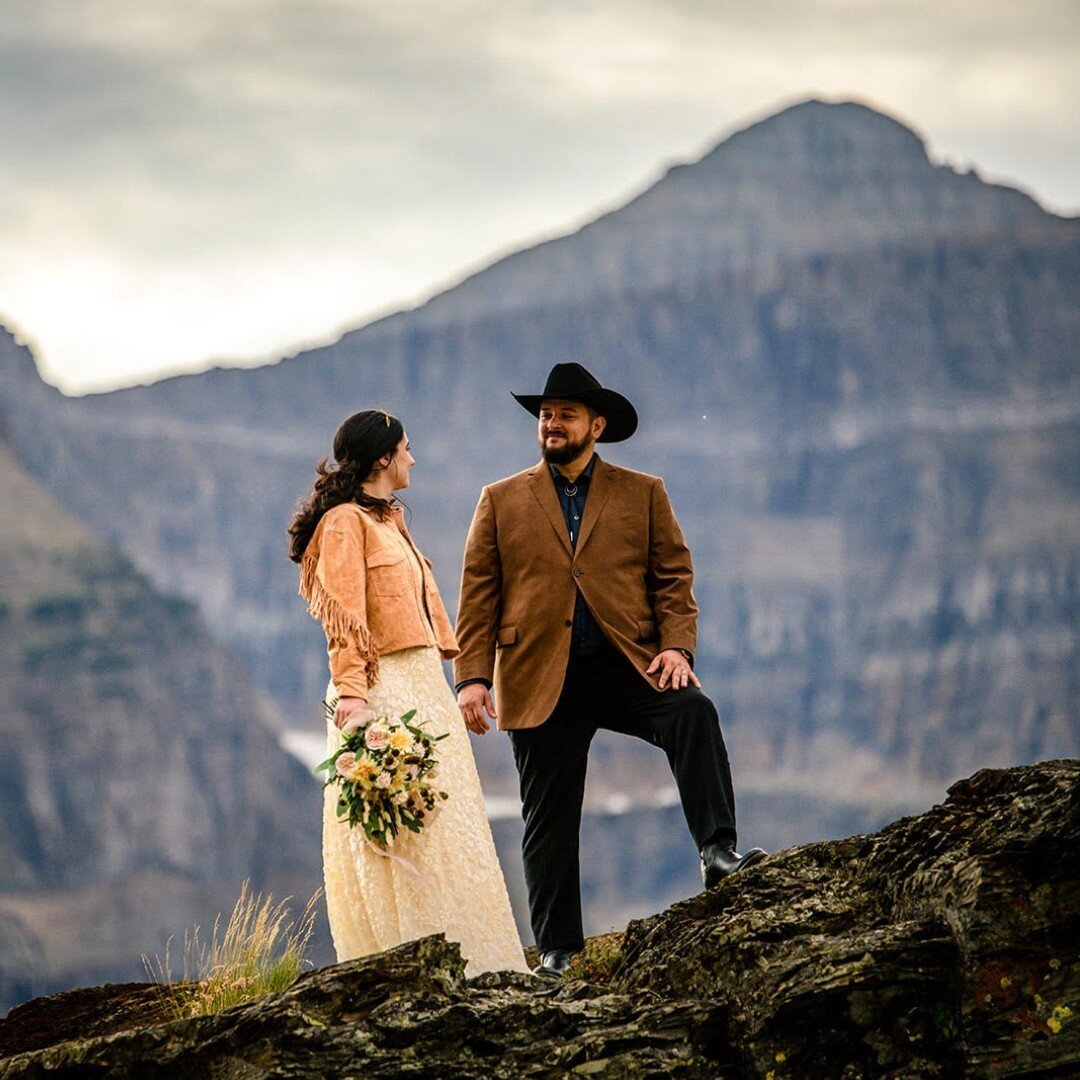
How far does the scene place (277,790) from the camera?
17662 cm

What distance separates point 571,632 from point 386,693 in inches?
34.3

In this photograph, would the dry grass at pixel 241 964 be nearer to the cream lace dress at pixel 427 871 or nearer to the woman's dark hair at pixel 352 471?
the cream lace dress at pixel 427 871

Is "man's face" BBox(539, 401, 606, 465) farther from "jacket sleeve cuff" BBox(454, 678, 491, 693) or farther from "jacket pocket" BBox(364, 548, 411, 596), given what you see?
"jacket sleeve cuff" BBox(454, 678, 491, 693)

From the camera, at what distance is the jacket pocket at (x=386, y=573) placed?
731cm

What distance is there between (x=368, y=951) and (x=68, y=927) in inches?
5780

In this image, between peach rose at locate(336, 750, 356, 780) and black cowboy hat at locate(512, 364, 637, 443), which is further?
black cowboy hat at locate(512, 364, 637, 443)

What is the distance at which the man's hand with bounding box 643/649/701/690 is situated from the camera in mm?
7359

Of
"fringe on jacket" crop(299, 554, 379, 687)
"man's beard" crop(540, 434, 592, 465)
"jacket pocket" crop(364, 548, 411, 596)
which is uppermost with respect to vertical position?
"man's beard" crop(540, 434, 592, 465)

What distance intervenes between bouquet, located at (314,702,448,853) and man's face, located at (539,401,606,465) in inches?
56.0

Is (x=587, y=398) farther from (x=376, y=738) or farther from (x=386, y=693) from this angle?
(x=376, y=738)

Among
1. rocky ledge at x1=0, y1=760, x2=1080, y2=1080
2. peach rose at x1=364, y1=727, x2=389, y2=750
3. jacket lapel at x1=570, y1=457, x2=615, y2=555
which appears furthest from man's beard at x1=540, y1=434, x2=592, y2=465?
rocky ledge at x1=0, y1=760, x2=1080, y2=1080

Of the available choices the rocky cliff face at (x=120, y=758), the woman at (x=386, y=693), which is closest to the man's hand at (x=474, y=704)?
the woman at (x=386, y=693)

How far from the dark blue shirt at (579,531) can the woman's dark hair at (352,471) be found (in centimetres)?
84

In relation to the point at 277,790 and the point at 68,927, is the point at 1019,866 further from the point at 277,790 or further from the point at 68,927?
the point at 277,790
